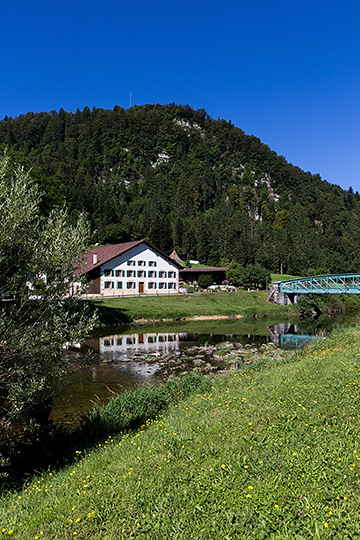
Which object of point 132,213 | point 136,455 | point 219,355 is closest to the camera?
point 136,455

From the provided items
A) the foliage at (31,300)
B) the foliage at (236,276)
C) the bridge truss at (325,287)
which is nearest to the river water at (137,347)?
the foliage at (31,300)

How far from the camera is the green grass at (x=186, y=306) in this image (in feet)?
146

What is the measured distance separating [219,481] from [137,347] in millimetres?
24154

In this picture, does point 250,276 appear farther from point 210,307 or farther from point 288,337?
point 288,337

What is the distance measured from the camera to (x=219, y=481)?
618cm

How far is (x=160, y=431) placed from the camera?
351 inches

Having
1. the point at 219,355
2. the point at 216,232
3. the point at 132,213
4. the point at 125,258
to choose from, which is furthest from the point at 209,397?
the point at 132,213

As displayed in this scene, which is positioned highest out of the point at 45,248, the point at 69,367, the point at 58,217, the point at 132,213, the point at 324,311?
the point at 132,213

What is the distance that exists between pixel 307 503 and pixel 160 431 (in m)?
4.33

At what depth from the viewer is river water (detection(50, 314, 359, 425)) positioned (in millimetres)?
15516

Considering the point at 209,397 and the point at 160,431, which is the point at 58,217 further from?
the point at 209,397

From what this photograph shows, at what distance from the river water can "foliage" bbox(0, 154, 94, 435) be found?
3.85 feet

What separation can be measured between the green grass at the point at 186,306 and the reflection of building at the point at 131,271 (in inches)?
293

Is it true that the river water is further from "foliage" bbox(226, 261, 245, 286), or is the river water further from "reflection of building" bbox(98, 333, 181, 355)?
"foliage" bbox(226, 261, 245, 286)
